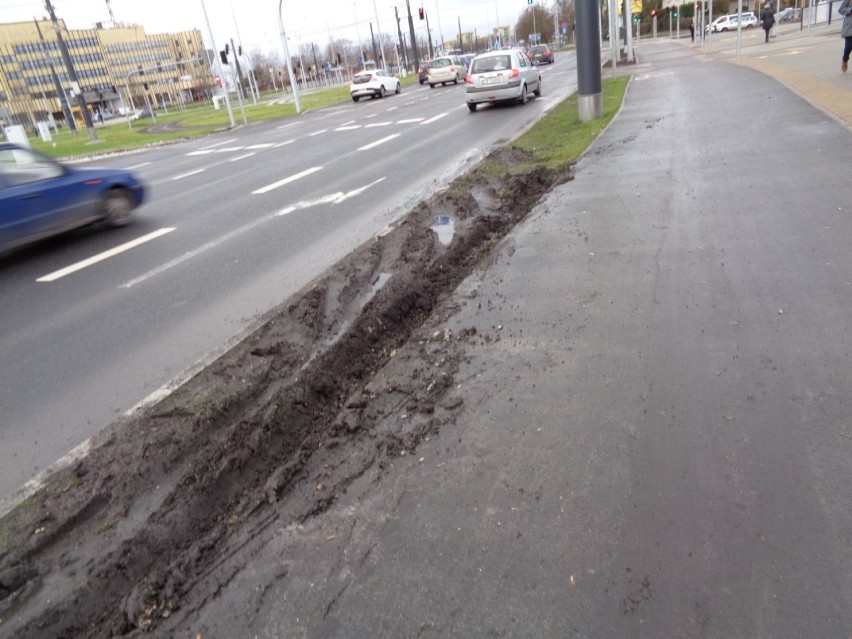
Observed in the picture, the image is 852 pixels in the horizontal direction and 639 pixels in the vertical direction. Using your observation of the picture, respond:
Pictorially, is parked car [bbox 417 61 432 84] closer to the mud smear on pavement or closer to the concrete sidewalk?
the concrete sidewalk

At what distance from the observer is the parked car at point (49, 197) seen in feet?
27.0

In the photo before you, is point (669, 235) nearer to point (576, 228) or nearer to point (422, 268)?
point (576, 228)

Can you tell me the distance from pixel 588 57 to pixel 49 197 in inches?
442

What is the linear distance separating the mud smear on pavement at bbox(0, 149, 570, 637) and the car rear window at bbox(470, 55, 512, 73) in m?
17.3

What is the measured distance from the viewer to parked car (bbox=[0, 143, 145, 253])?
8.22 meters

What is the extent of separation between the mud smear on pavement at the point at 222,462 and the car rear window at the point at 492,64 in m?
17.3

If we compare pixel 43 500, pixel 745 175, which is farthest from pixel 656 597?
pixel 745 175

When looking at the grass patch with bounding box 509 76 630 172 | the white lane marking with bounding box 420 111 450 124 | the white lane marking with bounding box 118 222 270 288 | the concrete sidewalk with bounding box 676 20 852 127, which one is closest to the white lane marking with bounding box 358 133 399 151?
the white lane marking with bounding box 420 111 450 124

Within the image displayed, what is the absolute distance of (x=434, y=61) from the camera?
4156 centimetres

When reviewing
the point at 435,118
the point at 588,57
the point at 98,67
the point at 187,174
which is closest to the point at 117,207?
the point at 187,174

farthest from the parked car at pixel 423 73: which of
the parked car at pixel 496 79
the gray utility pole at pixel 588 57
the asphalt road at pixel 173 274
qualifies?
the gray utility pole at pixel 588 57

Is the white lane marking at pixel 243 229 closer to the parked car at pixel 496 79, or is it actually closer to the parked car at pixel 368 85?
the parked car at pixel 496 79

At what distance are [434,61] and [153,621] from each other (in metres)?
43.5

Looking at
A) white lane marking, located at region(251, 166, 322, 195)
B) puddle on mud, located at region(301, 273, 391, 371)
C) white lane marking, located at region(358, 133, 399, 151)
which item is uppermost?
white lane marking, located at region(358, 133, 399, 151)
